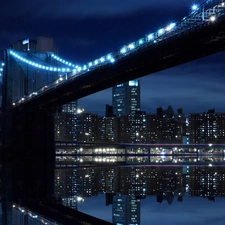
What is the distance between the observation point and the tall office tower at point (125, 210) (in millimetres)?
11094

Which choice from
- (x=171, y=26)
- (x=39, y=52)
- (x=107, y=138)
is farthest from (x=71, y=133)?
(x=171, y=26)

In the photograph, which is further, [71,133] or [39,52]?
[71,133]

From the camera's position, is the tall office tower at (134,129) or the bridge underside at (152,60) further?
the tall office tower at (134,129)

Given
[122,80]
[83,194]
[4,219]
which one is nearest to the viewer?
[4,219]

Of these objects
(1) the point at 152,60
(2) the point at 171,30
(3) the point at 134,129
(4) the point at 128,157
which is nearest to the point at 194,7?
(2) the point at 171,30

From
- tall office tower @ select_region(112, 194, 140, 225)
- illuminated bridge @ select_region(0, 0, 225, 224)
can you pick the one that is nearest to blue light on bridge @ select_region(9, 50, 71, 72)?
illuminated bridge @ select_region(0, 0, 225, 224)

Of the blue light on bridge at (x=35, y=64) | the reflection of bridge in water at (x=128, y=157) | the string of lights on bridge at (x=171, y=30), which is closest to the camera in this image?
the string of lights on bridge at (x=171, y=30)

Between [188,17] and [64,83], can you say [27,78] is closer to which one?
[64,83]

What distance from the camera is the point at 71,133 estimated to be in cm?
13738

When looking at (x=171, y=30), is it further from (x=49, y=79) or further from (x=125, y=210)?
(x=49, y=79)

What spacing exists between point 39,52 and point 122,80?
907 inches

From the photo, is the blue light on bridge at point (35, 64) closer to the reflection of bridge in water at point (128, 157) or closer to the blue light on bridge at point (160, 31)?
the reflection of bridge in water at point (128, 157)

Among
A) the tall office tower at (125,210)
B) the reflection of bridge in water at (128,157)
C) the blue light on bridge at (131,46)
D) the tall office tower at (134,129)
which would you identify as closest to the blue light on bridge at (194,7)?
the blue light on bridge at (131,46)

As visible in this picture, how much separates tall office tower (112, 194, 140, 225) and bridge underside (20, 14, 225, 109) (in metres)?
11.3
